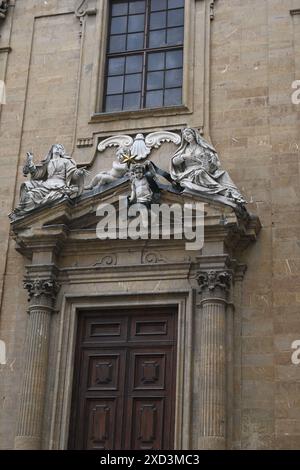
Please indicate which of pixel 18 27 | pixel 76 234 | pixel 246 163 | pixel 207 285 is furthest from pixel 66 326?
pixel 18 27

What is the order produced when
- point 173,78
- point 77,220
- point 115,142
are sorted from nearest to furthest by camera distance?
point 77,220 → point 115,142 → point 173,78

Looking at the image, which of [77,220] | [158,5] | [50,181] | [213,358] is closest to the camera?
[213,358]

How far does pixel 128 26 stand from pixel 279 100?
3727 millimetres

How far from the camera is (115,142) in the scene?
1546cm

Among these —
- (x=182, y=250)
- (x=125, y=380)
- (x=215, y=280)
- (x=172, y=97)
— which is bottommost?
(x=125, y=380)

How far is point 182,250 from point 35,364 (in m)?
3.07

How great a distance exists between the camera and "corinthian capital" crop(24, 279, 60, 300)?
14.2 metres

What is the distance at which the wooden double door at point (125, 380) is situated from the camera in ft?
A: 43.9

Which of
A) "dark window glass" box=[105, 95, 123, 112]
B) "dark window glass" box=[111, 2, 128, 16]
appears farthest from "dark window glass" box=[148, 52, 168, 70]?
"dark window glass" box=[111, 2, 128, 16]

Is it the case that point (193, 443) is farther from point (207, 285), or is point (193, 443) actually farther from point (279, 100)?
point (279, 100)

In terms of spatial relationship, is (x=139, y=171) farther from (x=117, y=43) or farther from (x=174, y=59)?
(x=117, y=43)

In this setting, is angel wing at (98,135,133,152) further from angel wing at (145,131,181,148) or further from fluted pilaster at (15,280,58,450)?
fluted pilaster at (15,280,58,450)

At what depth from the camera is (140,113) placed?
15578 mm

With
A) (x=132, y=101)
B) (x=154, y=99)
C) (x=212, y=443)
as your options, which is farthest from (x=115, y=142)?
(x=212, y=443)
